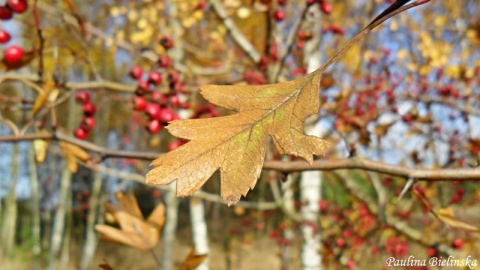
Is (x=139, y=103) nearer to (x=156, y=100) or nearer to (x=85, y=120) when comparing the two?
(x=156, y=100)

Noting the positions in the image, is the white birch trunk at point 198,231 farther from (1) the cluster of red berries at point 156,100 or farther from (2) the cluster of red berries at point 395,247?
(1) the cluster of red berries at point 156,100

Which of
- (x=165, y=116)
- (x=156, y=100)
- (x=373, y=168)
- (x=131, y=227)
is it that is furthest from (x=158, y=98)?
(x=373, y=168)

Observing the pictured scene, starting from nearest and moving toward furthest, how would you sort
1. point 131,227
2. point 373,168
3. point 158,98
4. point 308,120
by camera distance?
point 373,168 → point 131,227 → point 158,98 → point 308,120

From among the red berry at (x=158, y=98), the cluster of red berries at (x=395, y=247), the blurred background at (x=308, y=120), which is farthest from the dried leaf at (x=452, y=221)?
the cluster of red berries at (x=395, y=247)

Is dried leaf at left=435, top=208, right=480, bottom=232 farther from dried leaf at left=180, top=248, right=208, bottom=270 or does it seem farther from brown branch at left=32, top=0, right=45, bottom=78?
brown branch at left=32, top=0, right=45, bottom=78

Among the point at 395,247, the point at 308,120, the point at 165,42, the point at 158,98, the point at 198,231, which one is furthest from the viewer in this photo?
the point at 198,231

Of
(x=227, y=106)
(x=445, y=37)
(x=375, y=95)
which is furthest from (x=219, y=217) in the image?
(x=227, y=106)
